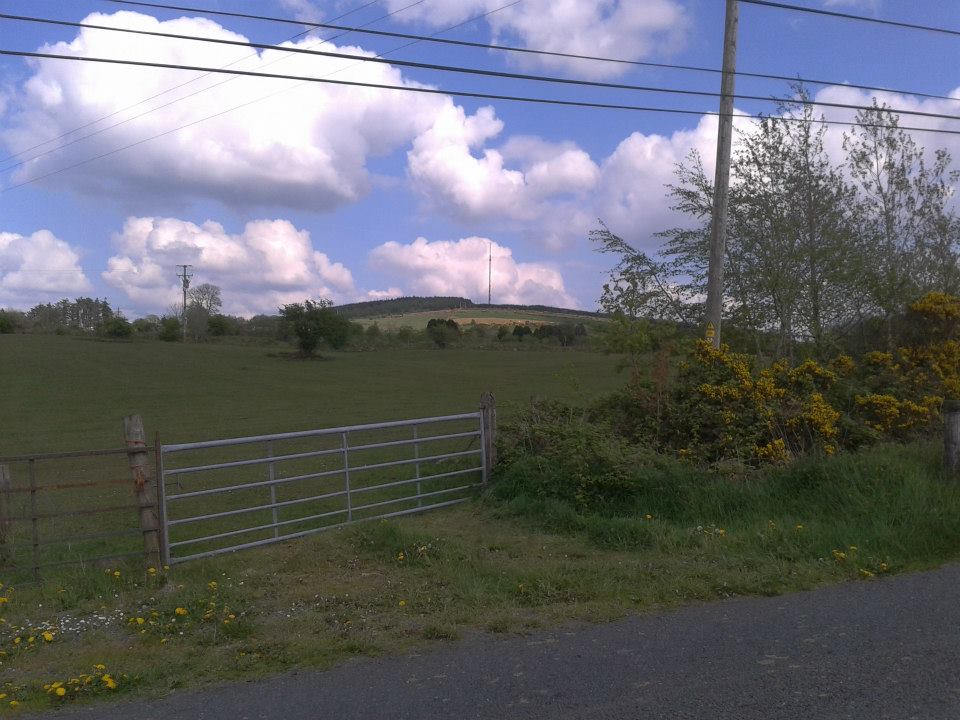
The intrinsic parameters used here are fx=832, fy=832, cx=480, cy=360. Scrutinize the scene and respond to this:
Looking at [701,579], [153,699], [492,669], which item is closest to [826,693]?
[492,669]

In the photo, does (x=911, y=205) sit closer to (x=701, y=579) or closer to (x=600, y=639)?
(x=701, y=579)

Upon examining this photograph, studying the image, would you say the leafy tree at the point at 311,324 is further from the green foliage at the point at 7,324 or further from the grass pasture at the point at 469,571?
the grass pasture at the point at 469,571

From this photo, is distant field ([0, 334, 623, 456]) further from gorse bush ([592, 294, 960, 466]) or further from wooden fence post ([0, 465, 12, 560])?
wooden fence post ([0, 465, 12, 560])

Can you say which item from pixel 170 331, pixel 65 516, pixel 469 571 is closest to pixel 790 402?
pixel 469 571

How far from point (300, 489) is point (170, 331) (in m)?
80.6

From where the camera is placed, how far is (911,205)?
2053 centimetres

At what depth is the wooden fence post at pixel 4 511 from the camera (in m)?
8.02

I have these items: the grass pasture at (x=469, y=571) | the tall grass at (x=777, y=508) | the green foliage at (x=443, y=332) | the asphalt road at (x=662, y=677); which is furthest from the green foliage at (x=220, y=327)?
the asphalt road at (x=662, y=677)

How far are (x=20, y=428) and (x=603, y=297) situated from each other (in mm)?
22543

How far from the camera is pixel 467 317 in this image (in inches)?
3543

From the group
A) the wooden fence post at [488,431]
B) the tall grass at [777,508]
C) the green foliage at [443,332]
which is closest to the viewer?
the tall grass at [777,508]

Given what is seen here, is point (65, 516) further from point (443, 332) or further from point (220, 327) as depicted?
point (220, 327)

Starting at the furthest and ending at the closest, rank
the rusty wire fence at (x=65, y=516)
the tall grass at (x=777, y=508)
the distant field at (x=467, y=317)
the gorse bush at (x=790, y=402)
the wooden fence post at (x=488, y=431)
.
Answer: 1. the distant field at (x=467, y=317)
2. the wooden fence post at (x=488, y=431)
3. the gorse bush at (x=790, y=402)
4. the rusty wire fence at (x=65, y=516)
5. the tall grass at (x=777, y=508)

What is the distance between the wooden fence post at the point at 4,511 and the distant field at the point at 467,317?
225 feet
